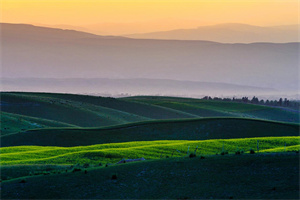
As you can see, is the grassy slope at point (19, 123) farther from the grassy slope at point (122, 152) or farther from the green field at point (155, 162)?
the grassy slope at point (122, 152)

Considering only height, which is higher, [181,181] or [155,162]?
[155,162]

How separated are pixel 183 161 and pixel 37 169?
9.19m

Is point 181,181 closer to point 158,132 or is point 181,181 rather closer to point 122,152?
point 122,152

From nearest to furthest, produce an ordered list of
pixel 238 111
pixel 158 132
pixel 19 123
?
pixel 158 132, pixel 19 123, pixel 238 111

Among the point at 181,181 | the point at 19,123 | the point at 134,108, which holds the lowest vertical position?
the point at 19,123

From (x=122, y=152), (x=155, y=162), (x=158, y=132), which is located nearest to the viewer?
(x=155, y=162)

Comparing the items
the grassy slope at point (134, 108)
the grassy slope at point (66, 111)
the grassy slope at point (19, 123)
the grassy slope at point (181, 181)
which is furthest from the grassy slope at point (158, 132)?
the grassy slope at point (134, 108)

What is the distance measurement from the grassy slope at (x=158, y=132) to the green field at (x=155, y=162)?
0.11 metres

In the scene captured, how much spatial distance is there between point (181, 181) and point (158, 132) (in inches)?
1513

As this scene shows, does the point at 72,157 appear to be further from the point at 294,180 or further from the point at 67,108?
the point at 67,108

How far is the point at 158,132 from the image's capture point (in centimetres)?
6347

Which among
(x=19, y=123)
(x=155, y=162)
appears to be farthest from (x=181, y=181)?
(x=19, y=123)

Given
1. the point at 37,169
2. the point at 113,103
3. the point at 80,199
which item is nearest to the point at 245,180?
the point at 80,199

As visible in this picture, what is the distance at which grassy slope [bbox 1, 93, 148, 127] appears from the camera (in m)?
93.8
